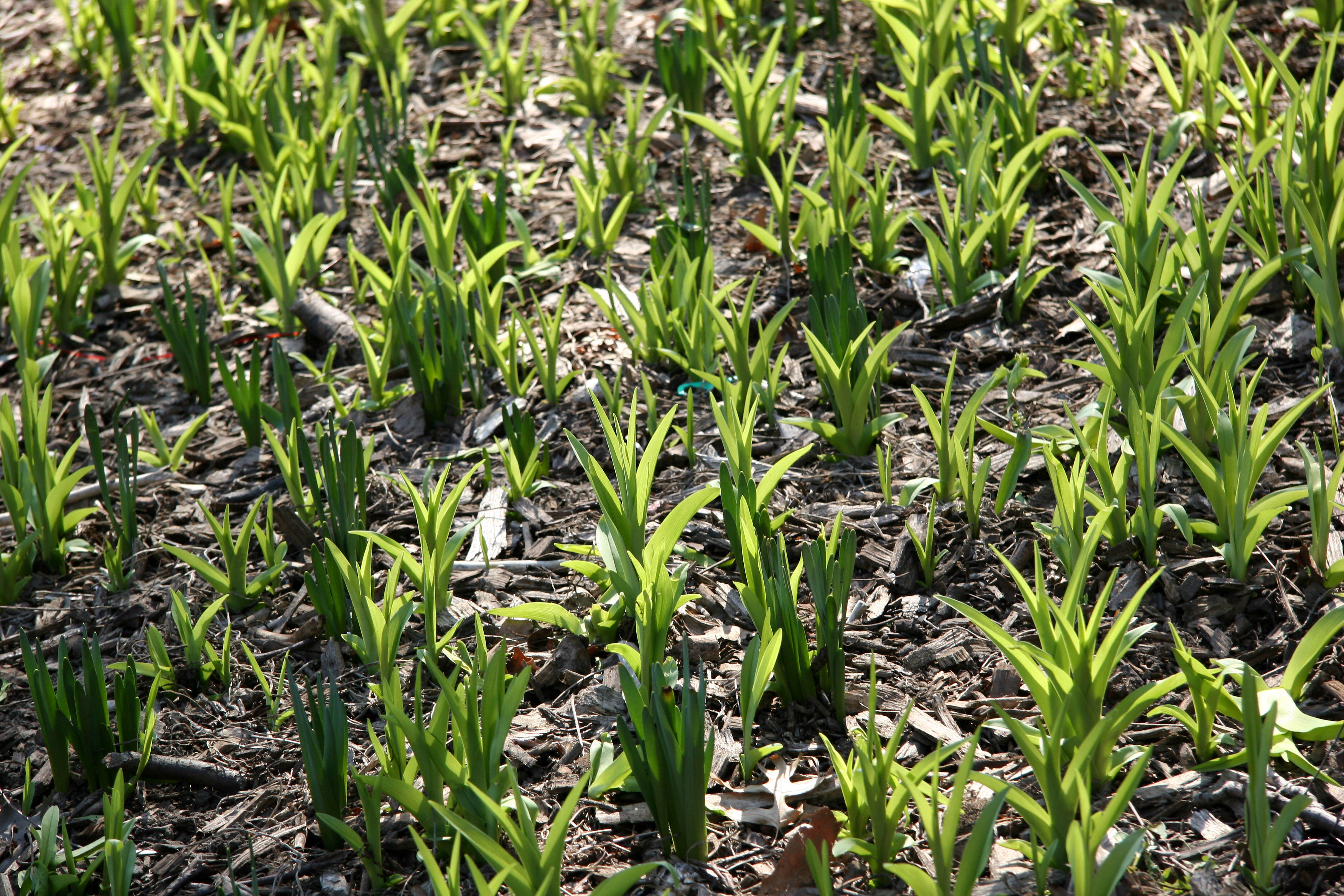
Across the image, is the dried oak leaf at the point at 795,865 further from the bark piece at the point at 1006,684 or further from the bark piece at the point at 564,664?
the bark piece at the point at 564,664

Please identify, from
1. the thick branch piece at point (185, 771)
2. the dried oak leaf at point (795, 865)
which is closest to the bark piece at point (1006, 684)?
the dried oak leaf at point (795, 865)

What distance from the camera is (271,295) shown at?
2.79m

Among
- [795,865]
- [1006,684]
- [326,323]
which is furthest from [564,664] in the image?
[326,323]

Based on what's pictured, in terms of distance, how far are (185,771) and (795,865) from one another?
34.9 inches

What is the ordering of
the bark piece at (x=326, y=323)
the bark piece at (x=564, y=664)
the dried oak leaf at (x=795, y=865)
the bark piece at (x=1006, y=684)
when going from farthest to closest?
the bark piece at (x=326, y=323) → the bark piece at (x=564, y=664) → the bark piece at (x=1006, y=684) → the dried oak leaf at (x=795, y=865)

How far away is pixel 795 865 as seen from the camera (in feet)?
4.29

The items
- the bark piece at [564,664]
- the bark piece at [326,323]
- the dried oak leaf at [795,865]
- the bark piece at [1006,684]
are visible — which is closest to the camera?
the dried oak leaf at [795,865]

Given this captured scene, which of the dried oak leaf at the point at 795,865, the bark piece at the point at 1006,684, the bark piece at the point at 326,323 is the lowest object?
the dried oak leaf at the point at 795,865

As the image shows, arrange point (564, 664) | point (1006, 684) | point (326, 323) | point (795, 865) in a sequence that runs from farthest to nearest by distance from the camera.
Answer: point (326, 323)
point (564, 664)
point (1006, 684)
point (795, 865)

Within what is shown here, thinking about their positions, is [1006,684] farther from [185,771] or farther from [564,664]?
[185,771]

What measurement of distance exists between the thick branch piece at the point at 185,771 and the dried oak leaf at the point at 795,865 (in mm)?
772

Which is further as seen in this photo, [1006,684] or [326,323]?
[326,323]

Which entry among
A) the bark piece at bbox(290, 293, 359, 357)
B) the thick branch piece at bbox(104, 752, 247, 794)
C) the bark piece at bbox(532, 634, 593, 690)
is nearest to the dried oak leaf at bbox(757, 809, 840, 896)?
the bark piece at bbox(532, 634, 593, 690)

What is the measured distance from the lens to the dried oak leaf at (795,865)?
4.27 feet
